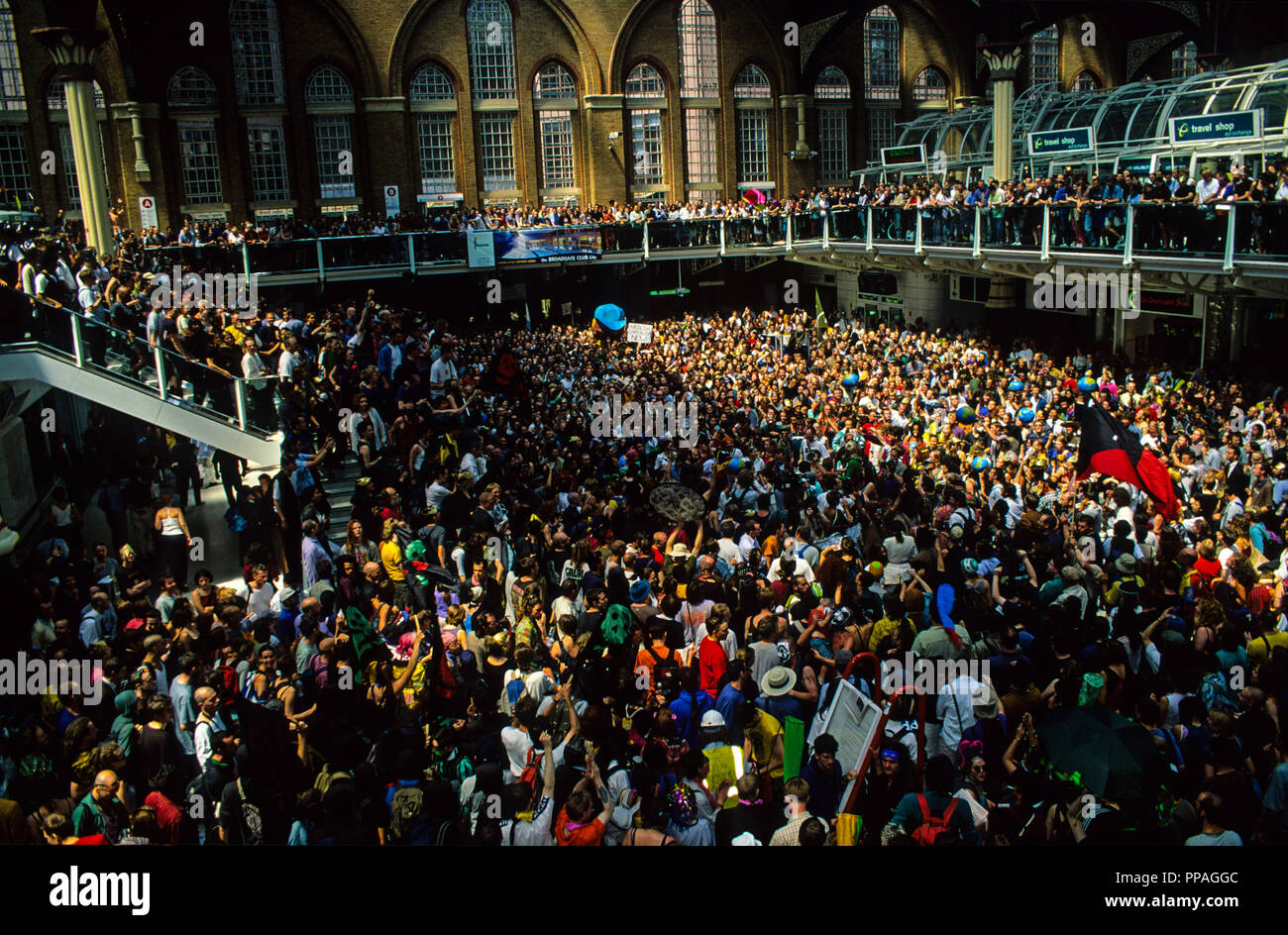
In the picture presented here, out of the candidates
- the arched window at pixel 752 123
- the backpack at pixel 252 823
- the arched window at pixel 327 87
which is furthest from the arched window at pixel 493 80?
the backpack at pixel 252 823

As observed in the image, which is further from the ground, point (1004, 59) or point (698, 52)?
point (698, 52)

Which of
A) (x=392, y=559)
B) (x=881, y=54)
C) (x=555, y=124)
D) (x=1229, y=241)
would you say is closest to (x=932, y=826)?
(x=392, y=559)

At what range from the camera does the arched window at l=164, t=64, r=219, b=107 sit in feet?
107

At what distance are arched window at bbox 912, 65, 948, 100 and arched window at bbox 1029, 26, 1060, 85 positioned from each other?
18.0 ft

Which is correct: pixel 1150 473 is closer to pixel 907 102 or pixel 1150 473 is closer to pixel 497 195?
pixel 497 195

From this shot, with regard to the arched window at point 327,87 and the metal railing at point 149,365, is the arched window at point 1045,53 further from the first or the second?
the metal railing at point 149,365

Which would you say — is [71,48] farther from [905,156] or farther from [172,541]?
[905,156]

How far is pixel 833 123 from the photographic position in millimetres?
41594

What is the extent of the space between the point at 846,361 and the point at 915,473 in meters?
10.8

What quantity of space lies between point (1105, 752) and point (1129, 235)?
15.3 m

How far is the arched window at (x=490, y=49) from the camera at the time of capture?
3600cm

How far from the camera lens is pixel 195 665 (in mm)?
7770

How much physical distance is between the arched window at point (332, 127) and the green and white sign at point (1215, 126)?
→ 25.6 metres
